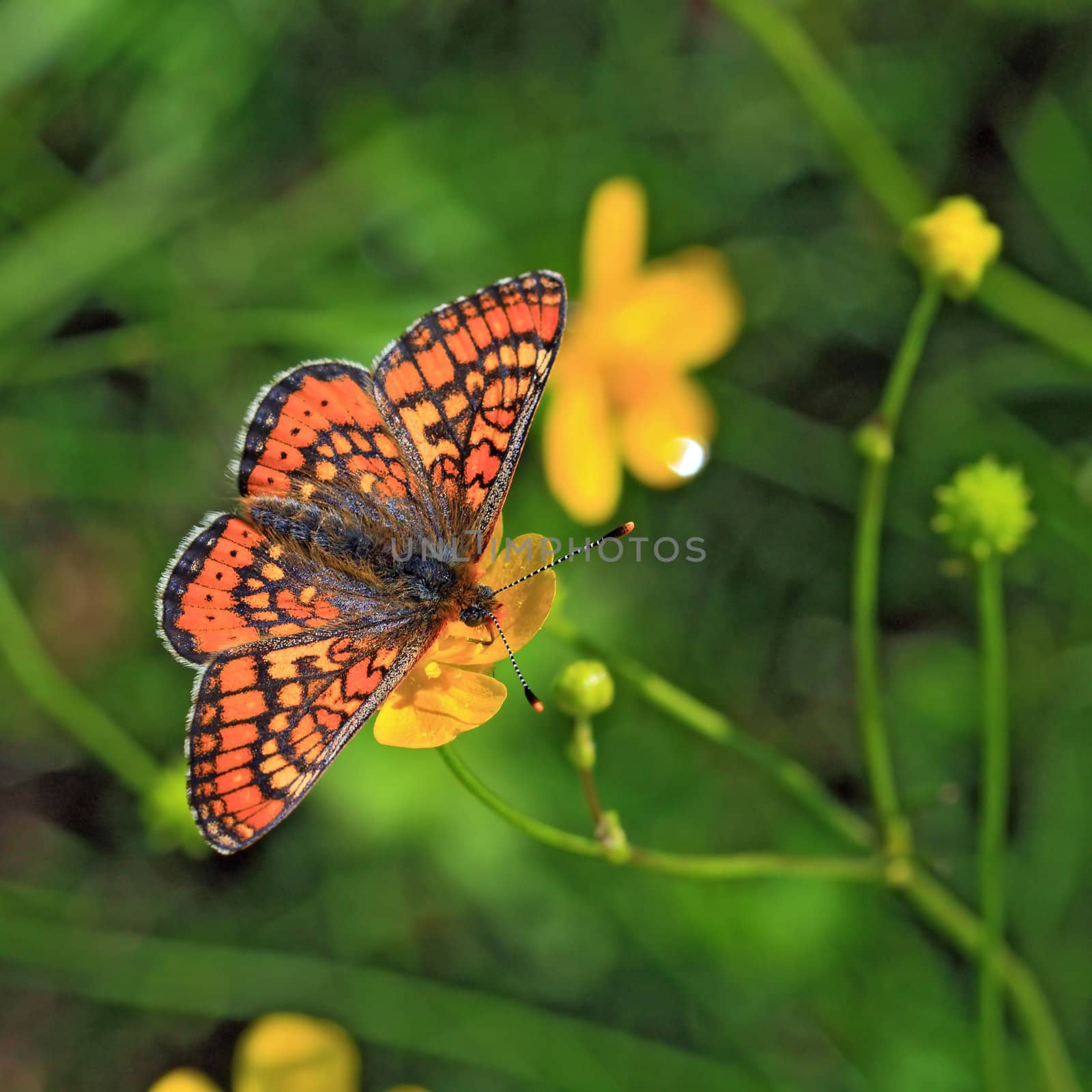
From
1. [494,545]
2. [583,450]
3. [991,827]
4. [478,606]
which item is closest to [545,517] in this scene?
[583,450]

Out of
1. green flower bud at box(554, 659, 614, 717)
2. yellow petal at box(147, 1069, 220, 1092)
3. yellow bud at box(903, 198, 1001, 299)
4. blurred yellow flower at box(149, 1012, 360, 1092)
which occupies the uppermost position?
yellow bud at box(903, 198, 1001, 299)

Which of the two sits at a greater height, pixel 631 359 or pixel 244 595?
pixel 631 359

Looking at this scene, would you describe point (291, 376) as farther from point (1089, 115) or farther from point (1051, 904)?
point (1089, 115)

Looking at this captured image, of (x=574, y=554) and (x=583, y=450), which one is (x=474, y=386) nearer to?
(x=574, y=554)

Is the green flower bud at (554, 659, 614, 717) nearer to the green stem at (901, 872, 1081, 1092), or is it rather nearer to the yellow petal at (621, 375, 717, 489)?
the green stem at (901, 872, 1081, 1092)

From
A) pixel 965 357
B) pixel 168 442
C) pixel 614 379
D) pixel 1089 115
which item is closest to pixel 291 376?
pixel 614 379

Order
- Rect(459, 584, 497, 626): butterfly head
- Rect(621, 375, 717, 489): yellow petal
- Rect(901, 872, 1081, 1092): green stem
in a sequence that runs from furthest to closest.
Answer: Rect(621, 375, 717, 489): yellow petal → Rect(901, 872, 1081, 1092): green stem → Rect(459, 584, 497, 626): butterfly head

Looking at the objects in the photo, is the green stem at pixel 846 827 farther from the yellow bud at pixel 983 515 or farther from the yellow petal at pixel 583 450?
the yellow petal at pixel 583 450

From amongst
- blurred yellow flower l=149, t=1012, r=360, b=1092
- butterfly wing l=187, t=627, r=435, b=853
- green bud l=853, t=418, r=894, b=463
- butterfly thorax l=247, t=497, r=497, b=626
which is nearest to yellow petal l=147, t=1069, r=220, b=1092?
blurred yellow flower l=149, t=1012, r=360, b=1092
